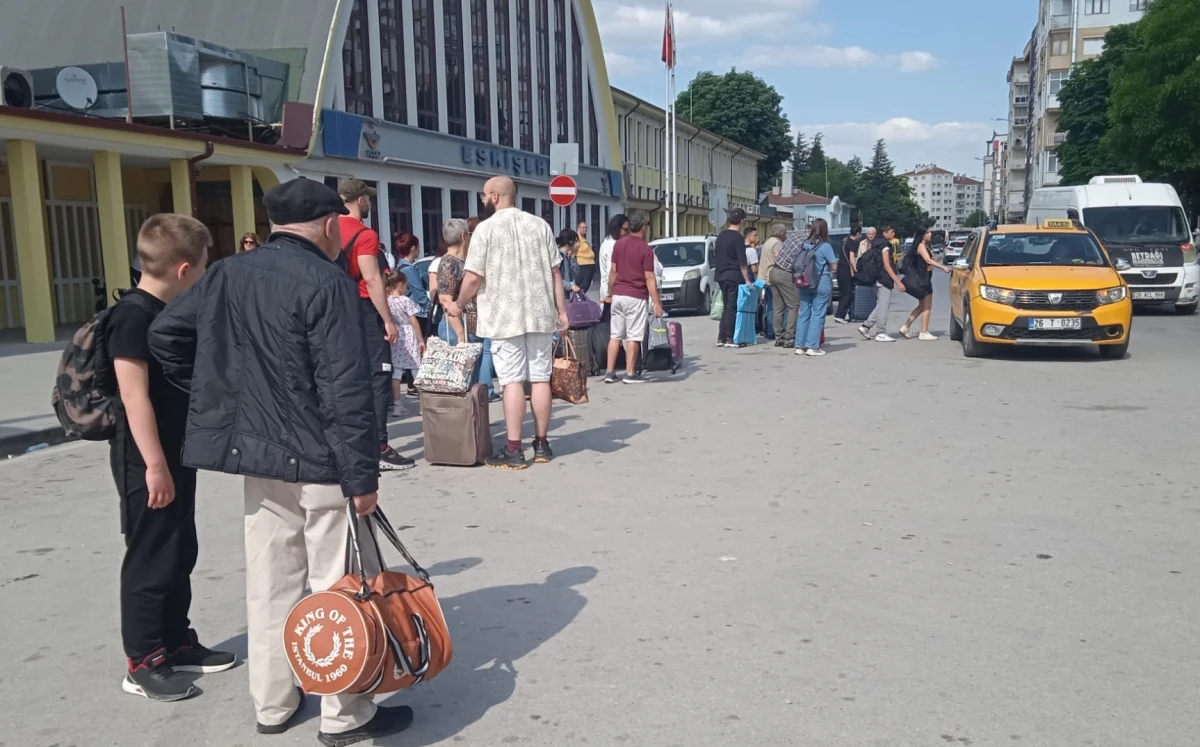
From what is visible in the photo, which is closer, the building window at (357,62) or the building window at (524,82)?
the building window at (357,62)

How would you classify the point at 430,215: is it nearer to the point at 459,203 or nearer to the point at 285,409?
the point at 459,203

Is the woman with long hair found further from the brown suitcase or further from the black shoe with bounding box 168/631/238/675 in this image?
the black shoe with bounding box 168/631/238/675

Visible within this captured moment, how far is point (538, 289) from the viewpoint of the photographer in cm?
718

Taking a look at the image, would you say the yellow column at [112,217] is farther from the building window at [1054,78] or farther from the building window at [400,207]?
the building window at [1054,78]

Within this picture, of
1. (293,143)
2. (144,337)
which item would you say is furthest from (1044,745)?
(293,143)

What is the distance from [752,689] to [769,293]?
487 inches

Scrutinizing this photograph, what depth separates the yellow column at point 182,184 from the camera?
19.0 meters

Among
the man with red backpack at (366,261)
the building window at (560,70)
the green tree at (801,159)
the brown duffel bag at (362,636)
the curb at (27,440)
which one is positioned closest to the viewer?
the brown duffel bag at (362,636)

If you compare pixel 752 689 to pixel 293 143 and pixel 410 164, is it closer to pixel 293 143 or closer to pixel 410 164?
pixel 293 143

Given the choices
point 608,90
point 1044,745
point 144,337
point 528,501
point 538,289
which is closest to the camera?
point 1044,745

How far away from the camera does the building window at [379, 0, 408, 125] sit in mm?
25594

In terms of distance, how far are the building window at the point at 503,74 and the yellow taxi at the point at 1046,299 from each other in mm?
21805

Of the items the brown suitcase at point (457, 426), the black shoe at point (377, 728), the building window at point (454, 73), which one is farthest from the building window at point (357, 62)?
the black shoe at point (377, 728)

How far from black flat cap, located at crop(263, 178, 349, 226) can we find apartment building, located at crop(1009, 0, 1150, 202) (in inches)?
3206
